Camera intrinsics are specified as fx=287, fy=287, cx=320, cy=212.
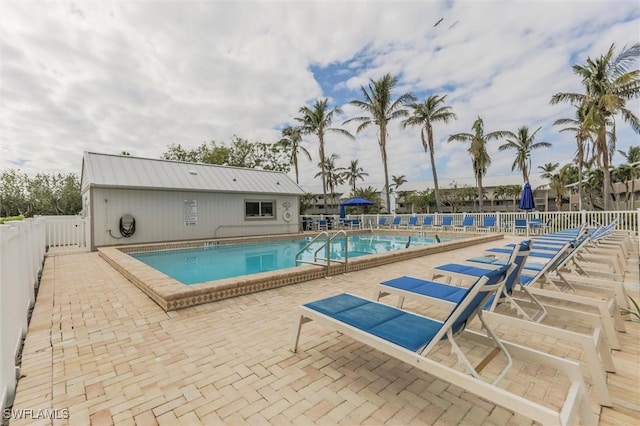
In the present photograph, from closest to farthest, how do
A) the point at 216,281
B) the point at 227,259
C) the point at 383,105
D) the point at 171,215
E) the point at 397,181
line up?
the point at 216,281 → the point at 227,259 → the point at 171,215 → the point at 383,105 → the point at 397,181

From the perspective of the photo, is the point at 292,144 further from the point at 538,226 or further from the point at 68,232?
the point at 538,226

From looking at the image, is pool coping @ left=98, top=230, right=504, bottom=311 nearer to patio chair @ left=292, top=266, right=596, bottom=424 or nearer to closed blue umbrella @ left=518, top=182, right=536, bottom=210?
patio chair @ left=292, top=266, right=596, bottom=424

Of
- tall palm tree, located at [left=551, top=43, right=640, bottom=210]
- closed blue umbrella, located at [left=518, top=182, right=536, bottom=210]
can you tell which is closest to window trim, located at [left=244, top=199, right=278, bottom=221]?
closed blue umbrella, located at [left=518, top=182, right=536, bottom=210]

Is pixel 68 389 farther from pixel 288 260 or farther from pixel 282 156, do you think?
pixel 282 156

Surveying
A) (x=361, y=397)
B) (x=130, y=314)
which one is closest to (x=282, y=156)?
(x=130, y=314)

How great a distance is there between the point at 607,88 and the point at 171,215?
2268 cm

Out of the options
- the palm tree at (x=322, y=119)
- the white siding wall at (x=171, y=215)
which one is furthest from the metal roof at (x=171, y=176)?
the palm tree at (x=322, y=119)

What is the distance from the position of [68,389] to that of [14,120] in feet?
59.4

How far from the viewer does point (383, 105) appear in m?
22.3

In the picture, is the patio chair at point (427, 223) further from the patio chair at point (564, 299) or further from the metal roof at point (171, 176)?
the patio chair at point (564, 299)

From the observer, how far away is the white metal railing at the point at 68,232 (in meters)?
10.3

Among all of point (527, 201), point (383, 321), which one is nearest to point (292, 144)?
point (527, 201)

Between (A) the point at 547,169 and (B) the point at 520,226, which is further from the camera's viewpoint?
(A) the point at 547,169

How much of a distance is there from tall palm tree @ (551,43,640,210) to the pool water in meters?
12.5
